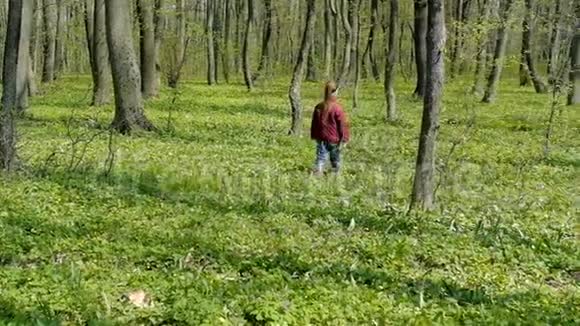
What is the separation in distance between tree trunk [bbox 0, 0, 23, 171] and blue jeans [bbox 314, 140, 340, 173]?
477 cm

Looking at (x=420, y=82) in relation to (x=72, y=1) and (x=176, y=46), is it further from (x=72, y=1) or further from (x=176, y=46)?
(x=72, y=1)

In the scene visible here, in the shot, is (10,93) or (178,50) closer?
(10,93)

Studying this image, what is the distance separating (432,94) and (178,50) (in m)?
28.8

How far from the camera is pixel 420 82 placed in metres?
29.3

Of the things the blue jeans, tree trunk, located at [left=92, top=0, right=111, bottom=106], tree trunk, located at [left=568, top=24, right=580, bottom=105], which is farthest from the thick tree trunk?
the blue jeans

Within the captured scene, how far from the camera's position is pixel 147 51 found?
2733 centimetres

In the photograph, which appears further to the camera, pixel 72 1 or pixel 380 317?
pixel 72 1

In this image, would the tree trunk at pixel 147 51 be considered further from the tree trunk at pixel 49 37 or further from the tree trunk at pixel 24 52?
the tree trunk at pixel 49 37

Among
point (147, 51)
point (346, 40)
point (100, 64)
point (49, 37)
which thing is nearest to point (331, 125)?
point (100, 64)

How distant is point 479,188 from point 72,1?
32.6 m

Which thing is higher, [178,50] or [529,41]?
[529,41]

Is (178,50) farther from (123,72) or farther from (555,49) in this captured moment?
(123,72)

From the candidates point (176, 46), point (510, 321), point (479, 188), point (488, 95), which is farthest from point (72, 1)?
point (510, 321)

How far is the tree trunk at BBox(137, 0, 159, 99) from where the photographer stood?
2667cm
